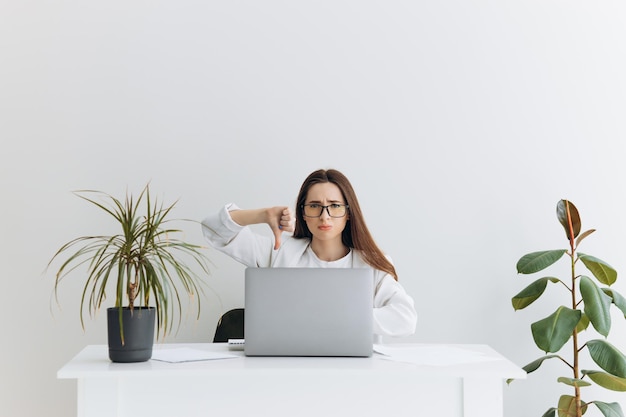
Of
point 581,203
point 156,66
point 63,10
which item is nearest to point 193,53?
point 156,66

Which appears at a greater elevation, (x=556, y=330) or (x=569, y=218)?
(x=569, y=218)

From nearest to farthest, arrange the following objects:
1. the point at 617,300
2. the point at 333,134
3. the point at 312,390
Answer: the point at 312,390, the point at 617,300, the point at 333,134

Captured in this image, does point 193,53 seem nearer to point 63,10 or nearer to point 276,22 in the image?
point 276,22

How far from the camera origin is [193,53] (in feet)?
11.6

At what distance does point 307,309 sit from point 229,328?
1.04 metres

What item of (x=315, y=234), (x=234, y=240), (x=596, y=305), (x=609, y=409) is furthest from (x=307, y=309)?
(x=609, y=409)

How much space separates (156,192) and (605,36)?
2.40 meters

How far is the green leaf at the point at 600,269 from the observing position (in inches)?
124

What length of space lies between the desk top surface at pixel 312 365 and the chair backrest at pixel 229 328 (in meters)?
0.76

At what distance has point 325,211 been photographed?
9.30ft

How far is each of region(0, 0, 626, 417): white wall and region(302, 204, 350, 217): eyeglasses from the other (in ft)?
2.11

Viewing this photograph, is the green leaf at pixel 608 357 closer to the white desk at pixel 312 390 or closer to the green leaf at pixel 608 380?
the green leaf at pixel 608 380

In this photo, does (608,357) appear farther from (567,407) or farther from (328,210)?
(328,210)

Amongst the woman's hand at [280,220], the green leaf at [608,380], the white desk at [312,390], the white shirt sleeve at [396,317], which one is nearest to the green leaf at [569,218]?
the green leaf at [608,380]
